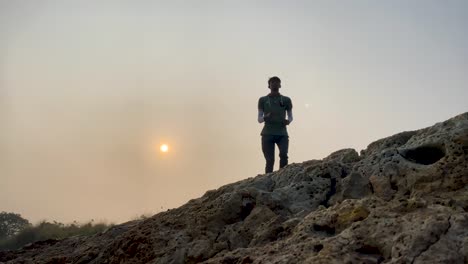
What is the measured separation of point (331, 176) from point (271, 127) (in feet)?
11.6

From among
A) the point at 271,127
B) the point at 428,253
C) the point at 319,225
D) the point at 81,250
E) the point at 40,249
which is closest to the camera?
the point at 428,253

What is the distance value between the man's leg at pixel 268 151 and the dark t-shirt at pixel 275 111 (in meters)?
0.12

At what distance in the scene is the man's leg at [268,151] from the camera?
1002 centimetres

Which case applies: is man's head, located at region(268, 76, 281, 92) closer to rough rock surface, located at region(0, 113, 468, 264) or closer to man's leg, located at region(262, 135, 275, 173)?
man's leg, located at region(262, 135, 275, 173)

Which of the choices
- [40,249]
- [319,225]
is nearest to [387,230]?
[319,225]

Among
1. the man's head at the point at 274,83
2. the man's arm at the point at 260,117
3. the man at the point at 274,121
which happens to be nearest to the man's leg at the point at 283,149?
the man at the point at 274,121

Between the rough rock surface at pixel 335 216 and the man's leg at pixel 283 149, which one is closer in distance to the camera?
the rough rock surface at pixel 335 216

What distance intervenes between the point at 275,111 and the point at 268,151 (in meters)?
0.84

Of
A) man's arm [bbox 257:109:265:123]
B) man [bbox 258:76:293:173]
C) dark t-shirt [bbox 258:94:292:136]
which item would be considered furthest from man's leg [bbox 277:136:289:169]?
man's arm [bbox 257:109:265:123]

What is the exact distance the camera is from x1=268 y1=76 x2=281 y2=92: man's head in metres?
10.2

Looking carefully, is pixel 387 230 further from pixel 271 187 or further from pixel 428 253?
pixel 271 187

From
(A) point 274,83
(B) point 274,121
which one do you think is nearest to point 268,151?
(B) point 274,121

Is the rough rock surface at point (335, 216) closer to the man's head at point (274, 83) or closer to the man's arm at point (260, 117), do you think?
the man's arm at point (260, 117)

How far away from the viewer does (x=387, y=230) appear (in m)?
4.29
